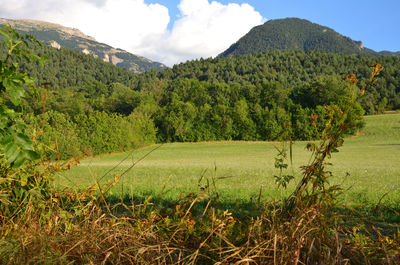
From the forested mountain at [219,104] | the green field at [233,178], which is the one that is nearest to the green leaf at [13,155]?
the green field at [233,178]

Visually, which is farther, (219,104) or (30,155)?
(219,104)

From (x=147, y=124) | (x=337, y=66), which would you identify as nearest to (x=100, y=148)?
(x=147, y=124)

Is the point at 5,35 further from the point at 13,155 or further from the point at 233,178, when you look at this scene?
the point at 233,178

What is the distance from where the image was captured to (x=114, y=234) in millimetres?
1840

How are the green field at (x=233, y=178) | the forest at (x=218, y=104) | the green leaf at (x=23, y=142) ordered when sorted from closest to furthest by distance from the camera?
the green leaf at (x=23, y=142) < the green field at (x=233, y=178) < the forest at (x=218, y=104)

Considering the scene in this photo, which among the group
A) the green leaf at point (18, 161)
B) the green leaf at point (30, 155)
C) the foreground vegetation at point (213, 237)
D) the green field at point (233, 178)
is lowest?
the green field at point (233, 178)

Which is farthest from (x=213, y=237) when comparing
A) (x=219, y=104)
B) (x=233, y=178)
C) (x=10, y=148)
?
(x=219, y=104)

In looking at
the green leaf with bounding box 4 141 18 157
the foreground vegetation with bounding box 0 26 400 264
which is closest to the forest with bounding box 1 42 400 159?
the foreground vegetation with bounding box 0 26 400 264

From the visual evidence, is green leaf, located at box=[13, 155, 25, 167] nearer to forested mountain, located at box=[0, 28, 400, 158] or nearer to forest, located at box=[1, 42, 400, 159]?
forested mountain, located at box=[0, 28, 400, 158]

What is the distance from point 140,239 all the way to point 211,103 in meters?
63.7

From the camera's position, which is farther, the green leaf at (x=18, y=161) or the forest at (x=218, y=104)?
the forest at (x=218, y=104)

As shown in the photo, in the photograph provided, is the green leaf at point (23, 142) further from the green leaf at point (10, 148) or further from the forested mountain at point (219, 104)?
the forested mountain at point (219, 104)

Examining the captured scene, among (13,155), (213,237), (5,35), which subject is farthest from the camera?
(5,35)

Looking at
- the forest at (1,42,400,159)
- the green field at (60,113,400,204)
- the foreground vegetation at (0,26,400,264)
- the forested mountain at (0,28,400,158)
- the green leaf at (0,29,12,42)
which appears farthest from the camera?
the forest at (1,42,400,159)
